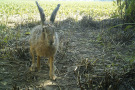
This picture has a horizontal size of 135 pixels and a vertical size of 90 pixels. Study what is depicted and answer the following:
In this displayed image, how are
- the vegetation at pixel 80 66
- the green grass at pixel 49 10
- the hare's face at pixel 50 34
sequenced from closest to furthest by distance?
1. the vegetation at pixel 80 66
2. the hare's face at pixel 50 34
3. the green grass at pixel 49 10

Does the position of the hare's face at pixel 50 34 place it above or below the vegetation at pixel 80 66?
above

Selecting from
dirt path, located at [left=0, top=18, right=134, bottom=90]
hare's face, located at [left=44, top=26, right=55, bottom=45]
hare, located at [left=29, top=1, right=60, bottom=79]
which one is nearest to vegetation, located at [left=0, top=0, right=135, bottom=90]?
dirt path, located at [left=0, top=18, right=134, bottom=90]

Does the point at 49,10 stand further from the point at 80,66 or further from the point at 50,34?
the point at 50,34

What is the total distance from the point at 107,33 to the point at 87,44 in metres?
1.13

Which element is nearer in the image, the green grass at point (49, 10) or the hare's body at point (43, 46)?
the hare's body at point (43, 46)

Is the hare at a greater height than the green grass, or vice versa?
the green grass

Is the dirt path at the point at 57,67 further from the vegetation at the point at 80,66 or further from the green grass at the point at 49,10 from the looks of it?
the green grass at the point at 49,10

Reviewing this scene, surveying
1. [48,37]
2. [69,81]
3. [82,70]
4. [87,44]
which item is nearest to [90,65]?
[82,70]

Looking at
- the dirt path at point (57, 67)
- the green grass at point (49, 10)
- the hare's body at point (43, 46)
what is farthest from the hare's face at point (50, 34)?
the green grass at point (49, 10)

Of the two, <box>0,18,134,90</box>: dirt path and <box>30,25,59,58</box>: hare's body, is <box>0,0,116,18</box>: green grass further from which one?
<box>30,25,59,58</box>: hare's body

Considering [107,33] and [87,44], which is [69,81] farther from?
[107,33]

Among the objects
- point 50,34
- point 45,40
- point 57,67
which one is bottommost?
point 57,67

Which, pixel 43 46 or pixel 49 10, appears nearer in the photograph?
pixel 43 46

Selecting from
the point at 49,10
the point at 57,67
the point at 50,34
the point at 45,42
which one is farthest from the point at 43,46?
the point at 49,10
